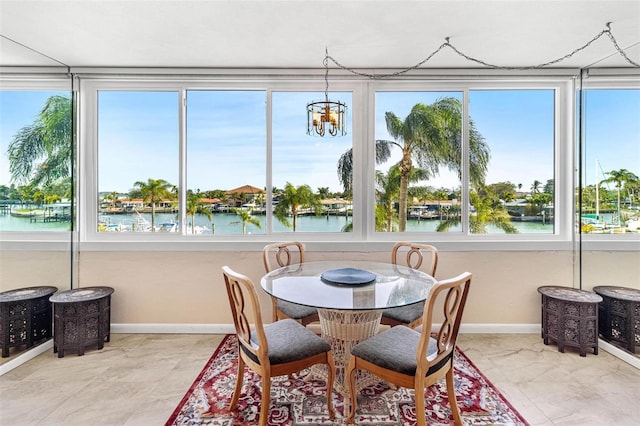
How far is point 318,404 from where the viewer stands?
197 cm

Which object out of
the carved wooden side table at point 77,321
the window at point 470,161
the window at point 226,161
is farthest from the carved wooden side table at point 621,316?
the carved wooden side table at point 77,321

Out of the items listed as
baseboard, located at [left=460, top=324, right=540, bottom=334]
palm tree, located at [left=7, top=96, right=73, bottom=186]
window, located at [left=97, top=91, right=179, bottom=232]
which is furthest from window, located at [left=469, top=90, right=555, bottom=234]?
palm tree, located at [left=7, top=96, right=73, bottom=186]

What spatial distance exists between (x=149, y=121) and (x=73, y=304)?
6.07 feet

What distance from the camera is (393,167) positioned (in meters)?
3.17

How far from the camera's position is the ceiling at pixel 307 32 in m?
2.05

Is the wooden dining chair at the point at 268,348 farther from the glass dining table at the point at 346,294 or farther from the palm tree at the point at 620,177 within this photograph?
the palm tree at the point at 620,177

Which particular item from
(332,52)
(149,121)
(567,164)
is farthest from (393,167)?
(149,121)

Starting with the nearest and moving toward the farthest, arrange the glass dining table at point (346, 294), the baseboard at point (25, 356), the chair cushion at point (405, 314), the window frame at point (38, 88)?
the glass dining table at point (346, 294), the chair cushion at point (405, 314), the baseboard at point (25, 356), the window frame at point (38, 88)

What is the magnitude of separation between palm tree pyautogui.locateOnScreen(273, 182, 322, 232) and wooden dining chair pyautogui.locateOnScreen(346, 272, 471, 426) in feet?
5.37

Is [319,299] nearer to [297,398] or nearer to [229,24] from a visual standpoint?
[297,398]

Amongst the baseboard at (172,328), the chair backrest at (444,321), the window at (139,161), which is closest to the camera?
the chair backrest at (444,321)

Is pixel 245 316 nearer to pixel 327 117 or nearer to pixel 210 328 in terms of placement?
pixel 327 117

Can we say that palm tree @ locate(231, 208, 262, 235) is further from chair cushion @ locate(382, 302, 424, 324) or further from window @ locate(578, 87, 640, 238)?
window @ locate(578, 87, 640, 238)

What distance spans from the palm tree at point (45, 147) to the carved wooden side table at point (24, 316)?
38.7 inches
